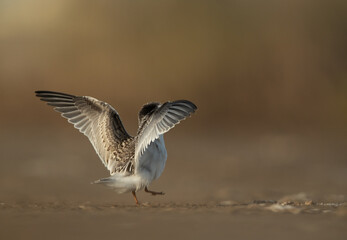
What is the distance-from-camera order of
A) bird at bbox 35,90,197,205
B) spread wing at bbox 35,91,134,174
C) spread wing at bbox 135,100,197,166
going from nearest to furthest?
spread wing at bbox 135,100,197,166 → bird at bbox 35,90,197,205 → spread wing at bbox 35,91,134,174

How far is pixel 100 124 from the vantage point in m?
8.66

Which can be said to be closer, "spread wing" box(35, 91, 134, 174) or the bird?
the bird

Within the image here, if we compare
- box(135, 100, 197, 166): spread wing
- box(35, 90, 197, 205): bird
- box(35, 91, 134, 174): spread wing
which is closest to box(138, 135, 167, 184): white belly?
box(35, 90, 197, 205): bird

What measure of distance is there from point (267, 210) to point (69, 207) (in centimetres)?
261

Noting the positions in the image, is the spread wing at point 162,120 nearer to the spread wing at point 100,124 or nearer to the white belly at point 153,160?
the white belly at point 153,160

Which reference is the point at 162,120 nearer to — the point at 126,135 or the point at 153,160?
the point at 153,160

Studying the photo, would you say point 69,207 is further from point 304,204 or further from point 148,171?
point 304,204

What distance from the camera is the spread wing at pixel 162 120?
23.7 feet

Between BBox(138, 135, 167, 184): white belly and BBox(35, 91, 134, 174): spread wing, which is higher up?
BBox(35, 91, 134, 174): spread wing

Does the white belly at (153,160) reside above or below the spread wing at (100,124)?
below

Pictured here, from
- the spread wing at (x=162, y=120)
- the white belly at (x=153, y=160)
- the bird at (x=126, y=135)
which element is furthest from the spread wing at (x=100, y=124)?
the spread wing at (x=162, y=120)

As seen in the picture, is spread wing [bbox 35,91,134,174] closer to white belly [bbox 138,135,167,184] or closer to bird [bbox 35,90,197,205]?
bird [bbox 35,90,197,205]

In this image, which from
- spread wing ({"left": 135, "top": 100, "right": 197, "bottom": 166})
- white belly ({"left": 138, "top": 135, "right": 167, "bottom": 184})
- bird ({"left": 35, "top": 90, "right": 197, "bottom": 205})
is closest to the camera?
spread wing ({"left": 135, "top": 100, "right": 197, "bottom": 166})

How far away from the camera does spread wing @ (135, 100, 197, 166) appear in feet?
23.7
